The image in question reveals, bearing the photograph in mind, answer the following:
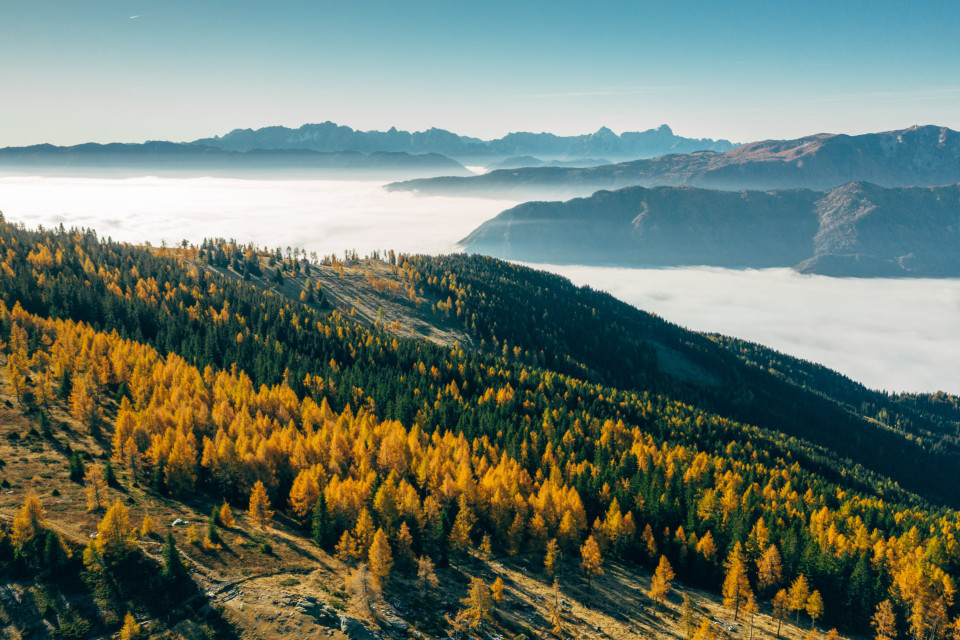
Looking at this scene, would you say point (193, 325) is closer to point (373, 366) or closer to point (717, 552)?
point (373, 366)

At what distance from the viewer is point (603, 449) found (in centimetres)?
13512

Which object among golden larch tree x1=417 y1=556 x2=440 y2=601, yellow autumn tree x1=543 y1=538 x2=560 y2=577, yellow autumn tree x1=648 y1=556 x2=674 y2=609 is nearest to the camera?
golden larch tree x1=417 y1=556 x2=440 y2=601

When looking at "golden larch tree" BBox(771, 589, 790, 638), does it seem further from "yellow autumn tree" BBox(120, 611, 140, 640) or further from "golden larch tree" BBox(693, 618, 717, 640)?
"yellow autumn tree" BBox(120, 611, 140, 640)

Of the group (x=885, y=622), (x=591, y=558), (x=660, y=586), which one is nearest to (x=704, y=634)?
(x=660, y=586)

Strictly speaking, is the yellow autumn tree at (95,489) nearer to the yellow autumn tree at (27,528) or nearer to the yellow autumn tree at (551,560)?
the yellow autumn tree at (27,528)

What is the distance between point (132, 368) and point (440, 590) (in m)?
105

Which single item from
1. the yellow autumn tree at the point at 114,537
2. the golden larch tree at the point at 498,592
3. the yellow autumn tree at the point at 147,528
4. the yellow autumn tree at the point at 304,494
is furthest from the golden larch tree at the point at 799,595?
the yellow autumn tree at the point at 147,528

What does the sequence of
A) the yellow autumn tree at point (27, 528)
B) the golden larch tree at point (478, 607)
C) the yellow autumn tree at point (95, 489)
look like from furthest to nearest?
the yellow autumn tree at point (95, 489), the golden larch tree at point (478, 607), the yellow autumn tree at point (27, 528)

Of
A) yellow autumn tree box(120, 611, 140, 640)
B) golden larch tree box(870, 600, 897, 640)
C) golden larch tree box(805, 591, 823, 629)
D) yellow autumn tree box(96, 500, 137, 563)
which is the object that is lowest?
golden larch tree box(870, 600, 897, 640)

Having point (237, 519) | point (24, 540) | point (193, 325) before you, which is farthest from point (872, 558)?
point (193, 325)

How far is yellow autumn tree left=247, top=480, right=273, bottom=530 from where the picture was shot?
3024 inches

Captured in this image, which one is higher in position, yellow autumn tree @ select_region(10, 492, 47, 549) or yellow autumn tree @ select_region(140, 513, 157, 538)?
yellow autumn tree @ select_region(10, 492, 47, 549)

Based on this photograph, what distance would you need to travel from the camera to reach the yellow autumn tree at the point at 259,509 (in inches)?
3024

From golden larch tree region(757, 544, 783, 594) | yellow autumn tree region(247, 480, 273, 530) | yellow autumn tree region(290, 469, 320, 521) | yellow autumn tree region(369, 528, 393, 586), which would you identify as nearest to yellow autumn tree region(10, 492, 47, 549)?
yellow autumn tree region(247, 480, 273, 530)
